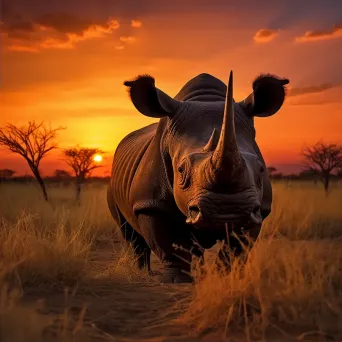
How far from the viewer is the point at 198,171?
12.7 ft

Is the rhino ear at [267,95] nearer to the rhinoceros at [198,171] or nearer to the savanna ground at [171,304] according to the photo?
the rhinoceros at [198,171]

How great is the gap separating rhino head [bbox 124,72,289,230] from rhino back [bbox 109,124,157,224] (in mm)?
750

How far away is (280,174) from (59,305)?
43186 millimetres

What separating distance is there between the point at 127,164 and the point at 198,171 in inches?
98.7

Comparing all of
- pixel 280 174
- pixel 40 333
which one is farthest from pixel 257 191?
pixel 280 174

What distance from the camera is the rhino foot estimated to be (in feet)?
15.7

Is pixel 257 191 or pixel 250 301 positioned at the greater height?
pixel 257 191

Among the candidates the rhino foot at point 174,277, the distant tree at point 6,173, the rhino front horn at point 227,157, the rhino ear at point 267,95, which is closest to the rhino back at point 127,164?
the rhino foot at point 174,277

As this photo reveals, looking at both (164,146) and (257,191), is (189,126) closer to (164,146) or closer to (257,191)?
(164,146)

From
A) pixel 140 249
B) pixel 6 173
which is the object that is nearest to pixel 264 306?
pixel 140 249

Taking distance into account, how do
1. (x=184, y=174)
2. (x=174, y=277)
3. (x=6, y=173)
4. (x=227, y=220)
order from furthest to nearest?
(x=6, y=173)
(x=174, y=277)
(x=184, y=174)
(x=227, y=220)

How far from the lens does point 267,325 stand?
3064 millimetres

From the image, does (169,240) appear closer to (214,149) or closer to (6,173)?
(214,149)

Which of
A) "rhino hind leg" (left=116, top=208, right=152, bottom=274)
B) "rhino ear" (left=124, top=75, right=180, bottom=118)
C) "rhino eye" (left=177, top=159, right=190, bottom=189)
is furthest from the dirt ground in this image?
"rhino hind leg" (left=116, top=208, right=152, bottom=274)
